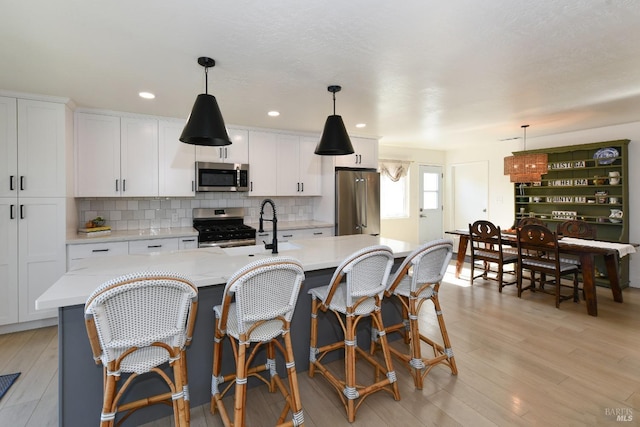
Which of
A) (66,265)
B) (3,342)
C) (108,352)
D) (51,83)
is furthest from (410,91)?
(3,342)

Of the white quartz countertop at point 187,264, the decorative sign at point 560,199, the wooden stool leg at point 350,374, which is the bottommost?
the wooden stool leg at point 350,374

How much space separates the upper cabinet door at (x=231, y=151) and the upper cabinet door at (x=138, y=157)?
540mm

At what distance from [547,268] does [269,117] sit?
3824 mm

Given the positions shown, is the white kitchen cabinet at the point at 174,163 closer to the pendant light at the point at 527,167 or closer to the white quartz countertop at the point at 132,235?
the white quartz countertop at the point at 132,235

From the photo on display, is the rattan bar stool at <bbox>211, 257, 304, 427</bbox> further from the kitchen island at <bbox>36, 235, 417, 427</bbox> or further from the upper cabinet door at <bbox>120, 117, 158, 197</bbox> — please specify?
the upper cabinet door at <bbox>120, 117, 158, 197</bbox>

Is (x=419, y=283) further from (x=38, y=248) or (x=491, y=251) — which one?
(x=38, y=248)

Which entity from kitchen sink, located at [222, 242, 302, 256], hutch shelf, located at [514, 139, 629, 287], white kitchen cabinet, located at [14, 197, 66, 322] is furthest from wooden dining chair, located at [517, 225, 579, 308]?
white kitchen cabinet, located at [14, 197, 66, 322]

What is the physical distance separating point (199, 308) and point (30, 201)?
2.53 m

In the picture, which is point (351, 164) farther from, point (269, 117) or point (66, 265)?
point (66, 265)

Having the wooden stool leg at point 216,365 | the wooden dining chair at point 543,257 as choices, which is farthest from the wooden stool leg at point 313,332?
the wooden dining chair at point 543,257

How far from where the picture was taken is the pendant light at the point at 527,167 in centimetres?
429

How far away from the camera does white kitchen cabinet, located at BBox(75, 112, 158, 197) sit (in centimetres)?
358

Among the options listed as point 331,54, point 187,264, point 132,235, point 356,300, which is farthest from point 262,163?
point 356,300

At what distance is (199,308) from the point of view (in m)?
1.95
